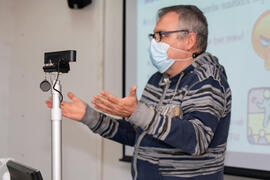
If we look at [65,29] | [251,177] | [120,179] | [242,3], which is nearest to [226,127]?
[251,177]

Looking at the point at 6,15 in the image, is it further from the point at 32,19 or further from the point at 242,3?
the point at 242,3

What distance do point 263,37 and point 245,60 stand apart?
0.15 metres

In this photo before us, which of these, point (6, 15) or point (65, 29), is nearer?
point (65, 29)

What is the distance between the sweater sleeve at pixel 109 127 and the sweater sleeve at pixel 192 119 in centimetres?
34

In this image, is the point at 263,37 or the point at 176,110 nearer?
the point at 176,110

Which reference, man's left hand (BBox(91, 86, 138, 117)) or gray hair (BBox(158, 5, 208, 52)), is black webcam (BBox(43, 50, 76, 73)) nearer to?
man's left hand (BBox(91, 86, 138, 117))

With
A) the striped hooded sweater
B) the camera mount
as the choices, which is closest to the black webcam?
the camera mount

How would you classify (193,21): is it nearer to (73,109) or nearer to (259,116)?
(73,109)

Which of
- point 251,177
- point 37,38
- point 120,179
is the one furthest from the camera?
point 37,38

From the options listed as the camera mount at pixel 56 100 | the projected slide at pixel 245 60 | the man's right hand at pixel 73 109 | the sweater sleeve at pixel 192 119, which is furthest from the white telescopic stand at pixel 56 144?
the projected slide at pixel 245 60

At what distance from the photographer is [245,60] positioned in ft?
6.37

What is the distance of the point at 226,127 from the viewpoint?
4.45ft

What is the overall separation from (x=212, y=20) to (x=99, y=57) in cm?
99

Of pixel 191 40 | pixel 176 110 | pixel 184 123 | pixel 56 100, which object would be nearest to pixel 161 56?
pixel 191 40
